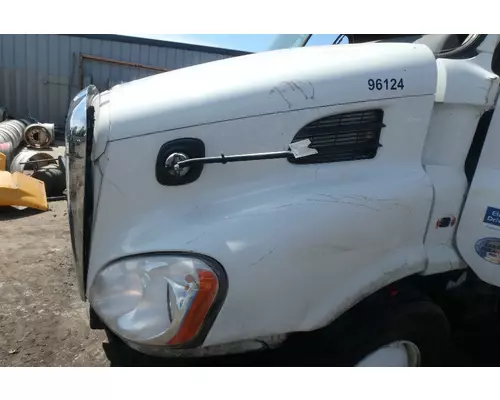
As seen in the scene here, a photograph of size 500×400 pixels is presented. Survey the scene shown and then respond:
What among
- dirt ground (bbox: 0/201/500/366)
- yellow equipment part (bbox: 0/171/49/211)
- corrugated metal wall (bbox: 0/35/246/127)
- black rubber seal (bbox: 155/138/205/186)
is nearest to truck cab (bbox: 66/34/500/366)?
black rubber seal (bbox: 155/138/205/186)

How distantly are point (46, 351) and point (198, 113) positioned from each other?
6.27 feet

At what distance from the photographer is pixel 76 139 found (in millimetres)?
1604

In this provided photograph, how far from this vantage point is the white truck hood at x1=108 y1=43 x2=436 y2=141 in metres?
1.61

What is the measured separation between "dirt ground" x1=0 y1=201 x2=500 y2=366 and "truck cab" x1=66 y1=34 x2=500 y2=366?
0.49 m

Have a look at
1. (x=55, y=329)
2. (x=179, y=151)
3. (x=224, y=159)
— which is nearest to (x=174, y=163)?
(x=179, y=151)

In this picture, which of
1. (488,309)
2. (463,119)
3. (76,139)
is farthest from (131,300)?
(488,309)

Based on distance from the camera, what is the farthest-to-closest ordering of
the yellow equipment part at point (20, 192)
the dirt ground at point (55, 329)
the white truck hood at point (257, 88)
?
the yellow equipment part at point (20, 192), the dirt ground at point (55, 329), the white truck hood at point (257, 88)

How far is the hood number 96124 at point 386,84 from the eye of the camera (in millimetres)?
1754

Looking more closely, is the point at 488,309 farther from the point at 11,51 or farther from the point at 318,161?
the point at 11,51

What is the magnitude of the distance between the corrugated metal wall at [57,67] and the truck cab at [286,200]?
11.9m

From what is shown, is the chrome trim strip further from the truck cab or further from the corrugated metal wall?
the corrugated metal wall

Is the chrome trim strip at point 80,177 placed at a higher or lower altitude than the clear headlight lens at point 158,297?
higher

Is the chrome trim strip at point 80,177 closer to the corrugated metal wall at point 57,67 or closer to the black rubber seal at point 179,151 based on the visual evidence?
the black rubber seal at point 179,151

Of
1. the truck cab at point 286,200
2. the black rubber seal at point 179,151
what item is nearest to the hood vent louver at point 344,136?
the truck cab at point 286,200
